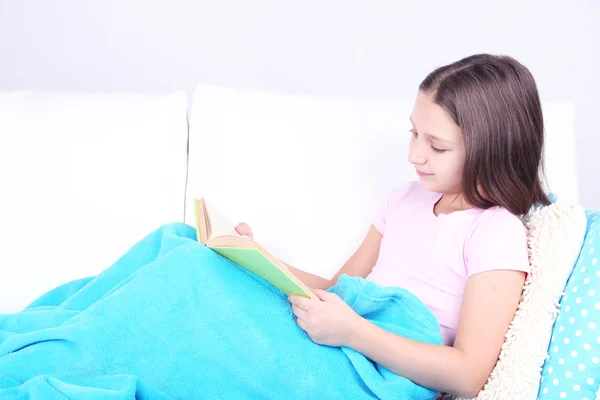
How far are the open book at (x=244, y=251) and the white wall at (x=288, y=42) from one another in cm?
→ 121

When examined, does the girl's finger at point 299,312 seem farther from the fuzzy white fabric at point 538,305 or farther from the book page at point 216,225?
the fuzzy white fabric at point 538,305

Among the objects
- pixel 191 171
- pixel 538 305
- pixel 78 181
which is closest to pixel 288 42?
pixel 191 171

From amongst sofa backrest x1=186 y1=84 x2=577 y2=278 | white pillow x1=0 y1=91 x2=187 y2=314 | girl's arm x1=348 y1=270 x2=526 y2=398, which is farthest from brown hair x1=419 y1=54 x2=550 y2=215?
white pillow x1=0 y1=91 x2=187 y2=314

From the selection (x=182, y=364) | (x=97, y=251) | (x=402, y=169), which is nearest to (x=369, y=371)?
(x=182, y=364)

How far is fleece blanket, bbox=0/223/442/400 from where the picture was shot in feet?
3.96

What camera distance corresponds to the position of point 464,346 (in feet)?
4.17

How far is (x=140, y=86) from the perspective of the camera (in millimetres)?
2584

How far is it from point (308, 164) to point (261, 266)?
0.67 meters

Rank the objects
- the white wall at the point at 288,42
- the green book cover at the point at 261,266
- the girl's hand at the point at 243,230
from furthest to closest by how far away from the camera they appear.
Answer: the white wall at the point at 288,42
the girl's hand at the point at 243,230
the green book cover at the point at 261,266

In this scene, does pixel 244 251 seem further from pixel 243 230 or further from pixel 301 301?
pixel 243 230

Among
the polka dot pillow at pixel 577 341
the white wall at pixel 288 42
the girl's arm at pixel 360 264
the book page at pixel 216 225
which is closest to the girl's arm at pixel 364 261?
the girl's arm at pixel 360 264

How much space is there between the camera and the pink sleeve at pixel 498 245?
1.31 metres

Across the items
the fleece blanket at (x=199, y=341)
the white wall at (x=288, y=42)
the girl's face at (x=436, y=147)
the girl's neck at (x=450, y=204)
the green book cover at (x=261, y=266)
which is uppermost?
the white wall at (x=288, y=42)

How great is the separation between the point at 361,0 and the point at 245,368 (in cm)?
162
